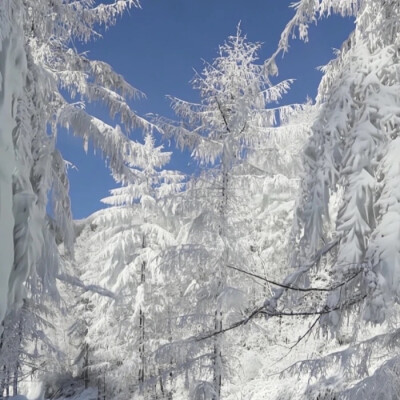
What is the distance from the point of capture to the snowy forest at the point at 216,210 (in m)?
3.91

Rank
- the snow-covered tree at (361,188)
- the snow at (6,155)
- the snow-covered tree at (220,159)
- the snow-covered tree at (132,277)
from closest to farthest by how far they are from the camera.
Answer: the snow-covered tree at (361,188) < the snow at (6,155) < the snow-covered tree at (220,159) < the snow-covered tree at (132,277)

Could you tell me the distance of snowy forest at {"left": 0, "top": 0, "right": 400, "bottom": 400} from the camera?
3910mm

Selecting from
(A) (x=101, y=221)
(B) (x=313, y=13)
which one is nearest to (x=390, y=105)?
(B) (x=313, y=13)

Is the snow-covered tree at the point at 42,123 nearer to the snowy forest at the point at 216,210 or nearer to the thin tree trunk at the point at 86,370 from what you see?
the snowy forest at the point at 216,210

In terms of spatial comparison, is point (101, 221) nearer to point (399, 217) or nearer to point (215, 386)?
point (215, 386)

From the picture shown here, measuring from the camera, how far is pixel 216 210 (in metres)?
10.2

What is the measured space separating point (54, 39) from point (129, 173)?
9.23 feet

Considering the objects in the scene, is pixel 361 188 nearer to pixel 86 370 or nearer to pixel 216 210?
pixel 216 210

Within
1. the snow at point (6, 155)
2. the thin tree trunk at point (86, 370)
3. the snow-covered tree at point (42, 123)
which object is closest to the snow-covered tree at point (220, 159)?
the snow-covered tree at point (42, 123)

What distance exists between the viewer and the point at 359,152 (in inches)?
152

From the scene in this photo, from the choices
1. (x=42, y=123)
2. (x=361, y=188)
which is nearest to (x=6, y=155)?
(x=42, y=123)

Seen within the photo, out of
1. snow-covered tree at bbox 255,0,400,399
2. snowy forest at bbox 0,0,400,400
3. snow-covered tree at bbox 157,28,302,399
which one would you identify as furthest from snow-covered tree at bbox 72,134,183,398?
snow-covered tree at bbox 255,0,400,399

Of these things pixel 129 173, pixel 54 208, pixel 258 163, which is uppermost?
pixel 258 163

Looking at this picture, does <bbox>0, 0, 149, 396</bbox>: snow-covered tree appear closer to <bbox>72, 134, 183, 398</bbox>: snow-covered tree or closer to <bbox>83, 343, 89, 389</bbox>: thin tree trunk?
<bbox>72, 134, 183, 398</bbox>: snow-covered tree
